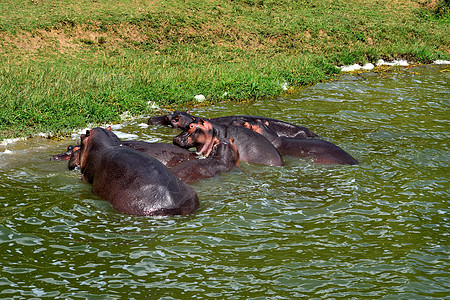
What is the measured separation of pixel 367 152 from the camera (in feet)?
31.2

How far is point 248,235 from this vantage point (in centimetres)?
593

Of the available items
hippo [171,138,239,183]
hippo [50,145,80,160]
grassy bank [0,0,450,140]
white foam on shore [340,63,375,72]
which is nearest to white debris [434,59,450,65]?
grassy bank [0,0,450,140]

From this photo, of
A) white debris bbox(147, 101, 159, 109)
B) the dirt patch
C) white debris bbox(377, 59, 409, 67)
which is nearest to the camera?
white debris bbox(147, 101, 159, 109)

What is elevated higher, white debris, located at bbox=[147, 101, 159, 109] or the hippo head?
white debris, located at bbox=[147, 101, 159, 109]

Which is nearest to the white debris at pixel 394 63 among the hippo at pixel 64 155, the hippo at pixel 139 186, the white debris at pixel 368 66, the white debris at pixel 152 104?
the white debris at pixel 368 66

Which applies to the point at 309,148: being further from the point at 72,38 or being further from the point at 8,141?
the point at 72,38

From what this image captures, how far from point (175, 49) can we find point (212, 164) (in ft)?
34.9

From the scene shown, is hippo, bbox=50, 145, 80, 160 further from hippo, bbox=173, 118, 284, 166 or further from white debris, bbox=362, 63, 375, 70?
white debris, bbox=362, 63, 375, 70

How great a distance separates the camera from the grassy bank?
37.5 feet

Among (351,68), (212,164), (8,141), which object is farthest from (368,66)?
(8,141)

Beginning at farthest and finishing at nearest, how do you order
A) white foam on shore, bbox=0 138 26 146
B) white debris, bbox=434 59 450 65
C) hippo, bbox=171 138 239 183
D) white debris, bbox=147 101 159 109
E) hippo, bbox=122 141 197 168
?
1. white debris, bbox=434 59 450 65
2. white debris, bbox=147 101 159 109
3. white foam on shore, bbox=0 138 26 146
4. hippo, bbox=122 141 197 168
5. hippo, bbox=171 138 239 183

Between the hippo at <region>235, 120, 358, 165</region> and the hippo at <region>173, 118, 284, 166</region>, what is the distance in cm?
45

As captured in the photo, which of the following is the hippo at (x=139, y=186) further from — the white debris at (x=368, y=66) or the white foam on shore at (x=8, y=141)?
the white debris at (x=368, y=66)

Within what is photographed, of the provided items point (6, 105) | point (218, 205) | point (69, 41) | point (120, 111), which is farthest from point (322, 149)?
point (69, 41)
